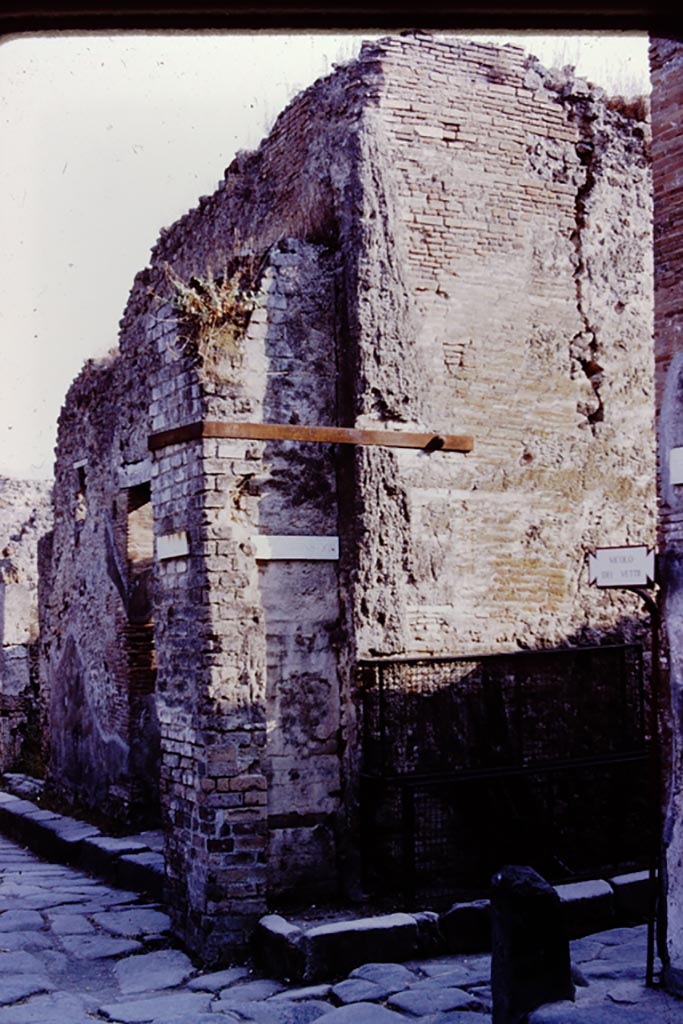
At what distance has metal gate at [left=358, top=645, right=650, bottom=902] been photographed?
763 cm

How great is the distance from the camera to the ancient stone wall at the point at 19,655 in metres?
15.6

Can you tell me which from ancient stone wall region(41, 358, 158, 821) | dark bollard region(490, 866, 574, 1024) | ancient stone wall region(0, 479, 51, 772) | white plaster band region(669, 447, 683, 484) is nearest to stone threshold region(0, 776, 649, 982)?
dark bollard region(490, 866, 574, 1024)

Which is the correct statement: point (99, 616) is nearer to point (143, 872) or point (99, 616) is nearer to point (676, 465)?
point (143, 872)

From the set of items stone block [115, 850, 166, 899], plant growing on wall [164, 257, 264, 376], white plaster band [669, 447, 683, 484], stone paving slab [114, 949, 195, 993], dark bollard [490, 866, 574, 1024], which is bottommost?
stone paving slab [114, 949, 195, 993]

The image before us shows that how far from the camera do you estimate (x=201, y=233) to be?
37.0 feet

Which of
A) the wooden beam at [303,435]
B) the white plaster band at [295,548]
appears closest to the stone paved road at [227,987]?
the white plaster band at [295,548]

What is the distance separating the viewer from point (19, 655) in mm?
16219

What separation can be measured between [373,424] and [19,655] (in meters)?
9.81

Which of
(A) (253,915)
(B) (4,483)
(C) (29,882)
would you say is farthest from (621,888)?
(B) (4,483)

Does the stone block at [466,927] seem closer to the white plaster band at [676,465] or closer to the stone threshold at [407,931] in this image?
the stone threshold at [407,931]

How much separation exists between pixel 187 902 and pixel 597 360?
5050 mm

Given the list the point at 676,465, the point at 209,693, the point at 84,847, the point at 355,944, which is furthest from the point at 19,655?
the point at 676,465

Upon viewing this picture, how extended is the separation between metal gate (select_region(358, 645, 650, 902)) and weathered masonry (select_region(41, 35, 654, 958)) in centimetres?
20

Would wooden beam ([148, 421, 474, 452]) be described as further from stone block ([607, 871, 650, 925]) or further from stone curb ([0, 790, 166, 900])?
stone curb ([0, 790, 166, 900])
